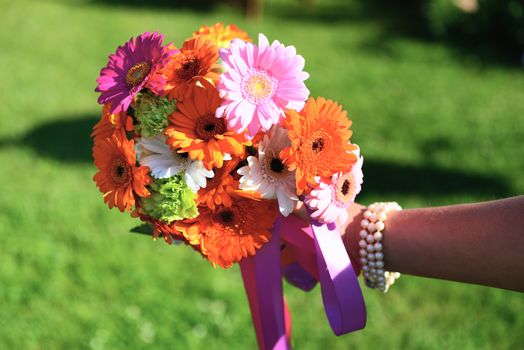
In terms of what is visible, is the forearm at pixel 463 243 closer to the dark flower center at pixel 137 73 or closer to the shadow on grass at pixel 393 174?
the dark flower center at pixel 137 73

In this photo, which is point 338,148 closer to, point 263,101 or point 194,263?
point 263,101

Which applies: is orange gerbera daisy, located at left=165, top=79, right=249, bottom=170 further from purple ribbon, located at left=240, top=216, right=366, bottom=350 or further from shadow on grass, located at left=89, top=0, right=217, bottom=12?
shadow on grass, located at left=89, top=0, right=217, bottom=12

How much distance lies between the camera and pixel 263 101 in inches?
56.7

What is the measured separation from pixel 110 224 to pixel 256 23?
5907 millimetres

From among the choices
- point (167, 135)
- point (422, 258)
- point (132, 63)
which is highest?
point (132, 63)

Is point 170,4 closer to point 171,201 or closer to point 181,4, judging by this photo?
point 181,4

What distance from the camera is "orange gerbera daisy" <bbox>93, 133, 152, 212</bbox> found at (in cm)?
149

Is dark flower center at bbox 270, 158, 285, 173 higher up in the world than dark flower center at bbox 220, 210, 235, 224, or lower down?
higher up

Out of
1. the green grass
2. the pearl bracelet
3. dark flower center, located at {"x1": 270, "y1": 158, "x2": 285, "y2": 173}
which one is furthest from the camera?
the green grass

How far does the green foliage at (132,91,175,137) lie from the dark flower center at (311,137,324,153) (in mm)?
372

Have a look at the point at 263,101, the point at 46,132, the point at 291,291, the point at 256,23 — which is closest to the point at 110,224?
the point at 291,291

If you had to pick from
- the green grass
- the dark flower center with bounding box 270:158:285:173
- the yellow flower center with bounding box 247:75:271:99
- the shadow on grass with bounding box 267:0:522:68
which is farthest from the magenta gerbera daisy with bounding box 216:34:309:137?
the shadow on grass with bounding box 267:0:522:68

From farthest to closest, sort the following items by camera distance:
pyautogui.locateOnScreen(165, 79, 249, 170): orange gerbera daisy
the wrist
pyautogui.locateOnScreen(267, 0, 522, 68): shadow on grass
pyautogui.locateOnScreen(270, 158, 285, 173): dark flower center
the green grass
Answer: pyautogui.locateOnScreen(267, 0, 522, 68): shadow on grass, the green grass, the wrist, pyautogui.locateOnScreen(270, 158, 285, 173): dark flower center, pyautogui.locateOnScreen(165, 79, 249, 170): orange gerbera daisy

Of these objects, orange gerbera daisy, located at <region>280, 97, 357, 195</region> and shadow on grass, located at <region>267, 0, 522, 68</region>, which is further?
shadow on grass, located at <region>267, 0, 522, 68</region>
